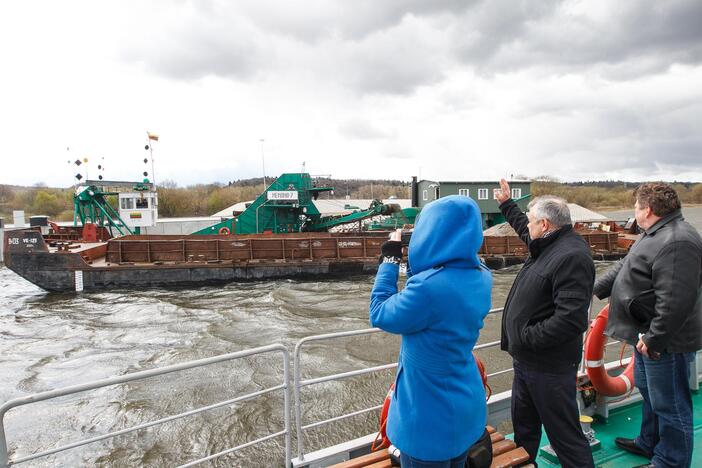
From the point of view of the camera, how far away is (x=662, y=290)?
217 cm

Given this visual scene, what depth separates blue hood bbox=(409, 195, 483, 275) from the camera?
1493mm

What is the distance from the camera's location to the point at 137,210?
19406 millimetres

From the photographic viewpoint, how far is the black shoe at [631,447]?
2805 mm

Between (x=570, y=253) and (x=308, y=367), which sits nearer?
(x=570, y=253)

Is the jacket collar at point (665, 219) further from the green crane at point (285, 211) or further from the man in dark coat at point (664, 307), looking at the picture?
the green crane at point (285, 211)

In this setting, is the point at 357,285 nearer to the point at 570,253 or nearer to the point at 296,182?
the point at 296,182

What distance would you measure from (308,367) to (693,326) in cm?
644

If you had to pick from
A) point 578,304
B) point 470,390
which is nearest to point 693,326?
point 578,304

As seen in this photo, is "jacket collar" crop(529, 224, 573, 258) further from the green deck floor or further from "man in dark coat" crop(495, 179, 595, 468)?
the green deck floor

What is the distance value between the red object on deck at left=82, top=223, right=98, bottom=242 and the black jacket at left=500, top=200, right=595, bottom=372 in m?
20.5

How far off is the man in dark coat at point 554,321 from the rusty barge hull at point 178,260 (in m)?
13.9

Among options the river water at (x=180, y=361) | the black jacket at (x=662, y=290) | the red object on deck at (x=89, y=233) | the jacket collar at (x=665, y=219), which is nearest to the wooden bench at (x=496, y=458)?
the black jacket at (x=662, y=290)

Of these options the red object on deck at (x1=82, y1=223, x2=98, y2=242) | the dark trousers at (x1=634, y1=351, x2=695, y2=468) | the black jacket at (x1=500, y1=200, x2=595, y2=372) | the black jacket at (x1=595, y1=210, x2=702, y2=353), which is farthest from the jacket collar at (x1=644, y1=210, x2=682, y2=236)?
the red object on deck at (x1=82, y1=223, x2=98, y2=242)

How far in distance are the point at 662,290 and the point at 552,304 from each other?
24.1 inches
